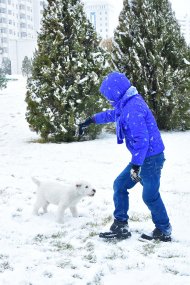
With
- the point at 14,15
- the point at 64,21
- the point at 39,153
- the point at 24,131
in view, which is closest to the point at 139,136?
the point at 39,153

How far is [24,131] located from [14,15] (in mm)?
106063

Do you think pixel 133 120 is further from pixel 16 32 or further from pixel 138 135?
pixel 16 32

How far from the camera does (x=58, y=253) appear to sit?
5.07m

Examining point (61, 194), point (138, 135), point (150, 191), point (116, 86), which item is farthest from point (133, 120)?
point (61, 194)

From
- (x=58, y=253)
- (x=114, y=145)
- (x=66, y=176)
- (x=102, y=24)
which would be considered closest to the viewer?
(x=58, y=253)

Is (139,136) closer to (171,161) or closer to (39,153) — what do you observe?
(171,161)

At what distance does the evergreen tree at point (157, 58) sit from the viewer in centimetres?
1484

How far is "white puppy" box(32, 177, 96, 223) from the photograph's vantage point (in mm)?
6605

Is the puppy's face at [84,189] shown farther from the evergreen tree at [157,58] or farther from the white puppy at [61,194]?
the evergreen tree at [157,58]

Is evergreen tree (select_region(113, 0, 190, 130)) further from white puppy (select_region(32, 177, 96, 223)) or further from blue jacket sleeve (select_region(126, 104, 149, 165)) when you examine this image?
blue jacket sleeve (select_region(126, 104, 149, 165))

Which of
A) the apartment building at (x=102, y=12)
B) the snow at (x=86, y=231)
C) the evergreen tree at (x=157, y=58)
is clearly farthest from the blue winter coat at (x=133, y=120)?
the apartment building at (x=102, y=12)

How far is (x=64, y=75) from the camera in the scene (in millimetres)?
13594

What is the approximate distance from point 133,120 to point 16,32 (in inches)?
4636

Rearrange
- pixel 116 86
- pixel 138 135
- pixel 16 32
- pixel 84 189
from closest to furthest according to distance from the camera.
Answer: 1. pixel 138 135
2. pixel 116 86
3. pixel 84 189
4. pixel 16 32
